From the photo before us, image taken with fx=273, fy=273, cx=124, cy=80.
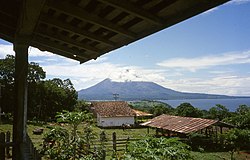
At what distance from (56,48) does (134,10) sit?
244cm

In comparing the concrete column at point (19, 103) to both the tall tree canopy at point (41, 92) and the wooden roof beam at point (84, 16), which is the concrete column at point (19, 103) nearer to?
the wooden roof beam at point (84, 16)

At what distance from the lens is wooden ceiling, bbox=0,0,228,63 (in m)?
2.36

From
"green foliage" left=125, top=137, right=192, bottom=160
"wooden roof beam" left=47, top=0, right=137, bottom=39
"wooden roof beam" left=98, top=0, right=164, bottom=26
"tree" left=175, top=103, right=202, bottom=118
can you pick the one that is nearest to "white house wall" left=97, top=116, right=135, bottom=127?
"tree" left=175, top=103, right=202, bottom=118

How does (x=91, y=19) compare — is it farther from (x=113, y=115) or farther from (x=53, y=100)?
(x=113, y=115)

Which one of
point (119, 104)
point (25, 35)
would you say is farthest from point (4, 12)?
point (119, 104)

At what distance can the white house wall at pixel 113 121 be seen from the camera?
35.5 m

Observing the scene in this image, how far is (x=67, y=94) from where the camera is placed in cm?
3350

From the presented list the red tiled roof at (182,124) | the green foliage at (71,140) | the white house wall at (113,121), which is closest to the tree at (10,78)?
the white house wall at (113,121)

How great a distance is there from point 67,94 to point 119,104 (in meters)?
8.96

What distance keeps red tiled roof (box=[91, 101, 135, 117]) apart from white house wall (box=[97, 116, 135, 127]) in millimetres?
437

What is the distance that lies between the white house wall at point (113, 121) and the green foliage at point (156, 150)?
3196cm

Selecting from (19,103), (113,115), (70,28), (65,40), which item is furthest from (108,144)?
(113,115)

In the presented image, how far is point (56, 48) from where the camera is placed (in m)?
4.54

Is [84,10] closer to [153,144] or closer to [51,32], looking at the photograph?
[51,32]
